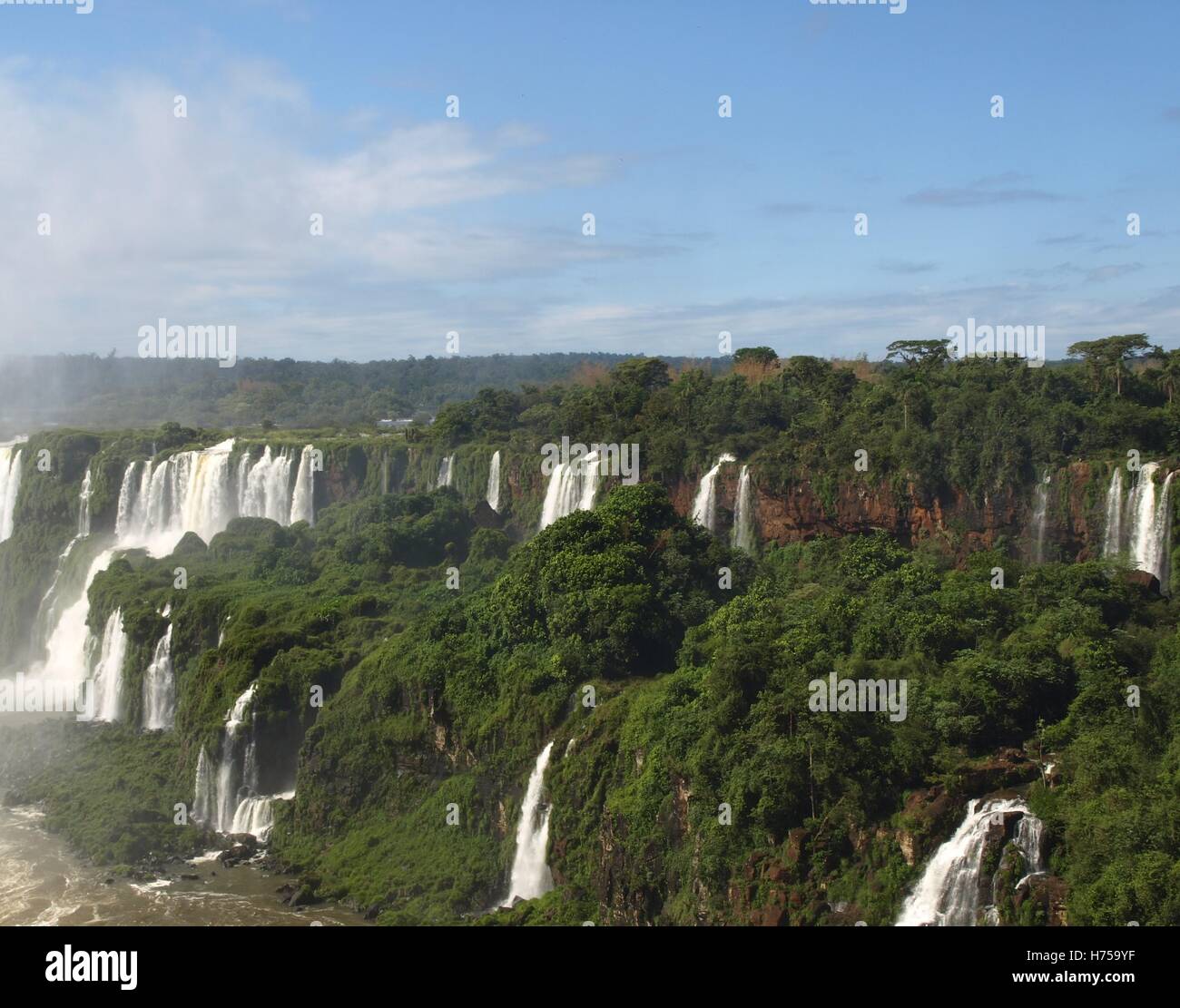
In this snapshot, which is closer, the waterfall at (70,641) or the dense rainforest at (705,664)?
the dense rainforest at (705,664)

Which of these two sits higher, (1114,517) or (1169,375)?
(1169,375)

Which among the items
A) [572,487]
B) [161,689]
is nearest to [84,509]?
[161,689]

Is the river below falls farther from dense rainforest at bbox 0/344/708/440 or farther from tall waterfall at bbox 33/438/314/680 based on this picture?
dense rainforest at bbox 0/344/708/440

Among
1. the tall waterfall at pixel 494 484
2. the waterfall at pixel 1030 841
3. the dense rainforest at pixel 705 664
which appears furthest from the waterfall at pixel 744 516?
the waterfall at pixel 1030 841

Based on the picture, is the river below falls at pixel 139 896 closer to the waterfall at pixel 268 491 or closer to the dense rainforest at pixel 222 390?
the waterfall at pixel 268 491

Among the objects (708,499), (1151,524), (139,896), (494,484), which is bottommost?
(139,896)

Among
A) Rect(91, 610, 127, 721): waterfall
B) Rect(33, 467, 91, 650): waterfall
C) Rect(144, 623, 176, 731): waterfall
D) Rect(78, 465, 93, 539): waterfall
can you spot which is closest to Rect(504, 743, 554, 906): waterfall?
Rect(144, 623, 176, 731): waterfall

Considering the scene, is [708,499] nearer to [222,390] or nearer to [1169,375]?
[1169,375]
